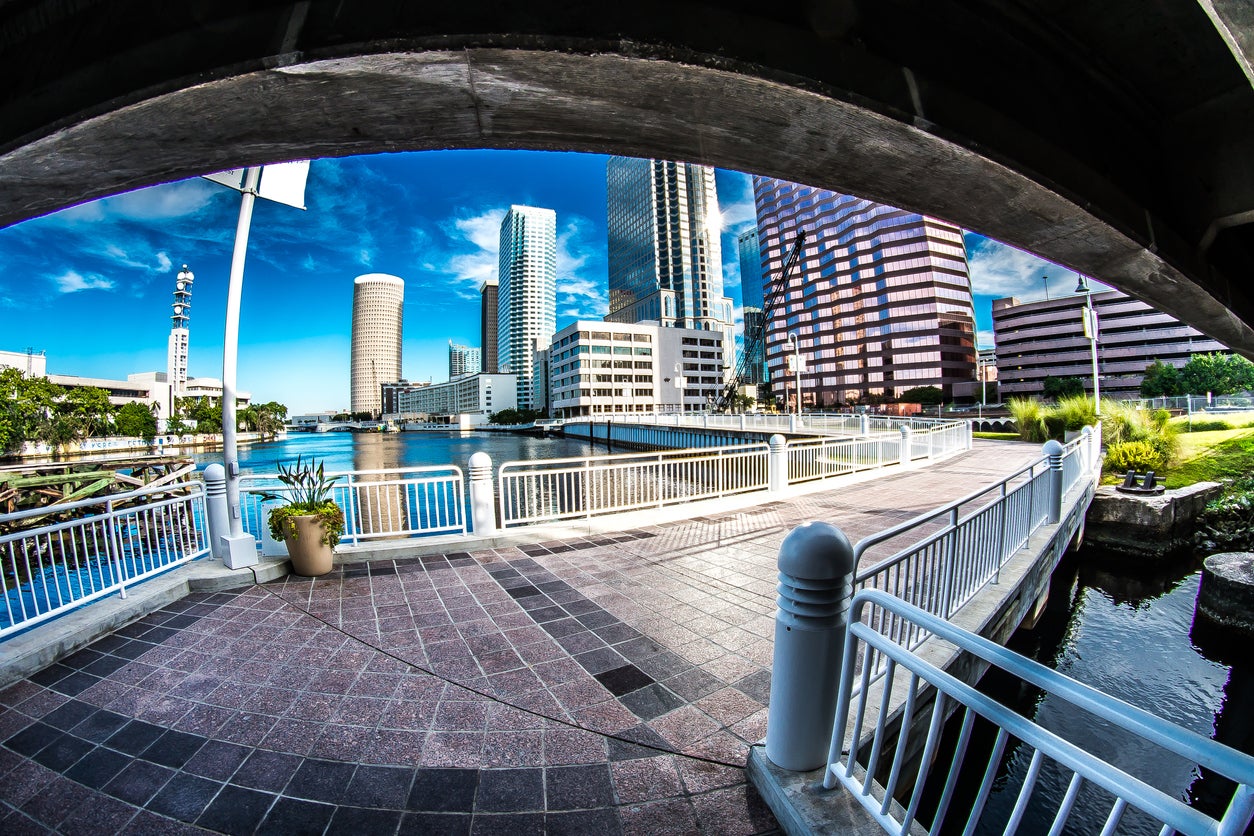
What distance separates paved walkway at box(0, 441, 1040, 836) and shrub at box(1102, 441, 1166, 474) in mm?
14103

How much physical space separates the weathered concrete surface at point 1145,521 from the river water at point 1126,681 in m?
0.46

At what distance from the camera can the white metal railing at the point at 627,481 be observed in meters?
7.35

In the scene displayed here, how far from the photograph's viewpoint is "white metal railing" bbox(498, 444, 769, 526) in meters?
7.35

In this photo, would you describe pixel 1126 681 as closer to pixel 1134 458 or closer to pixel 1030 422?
pixel 1134 458

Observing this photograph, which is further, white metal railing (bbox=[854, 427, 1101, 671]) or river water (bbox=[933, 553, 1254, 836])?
river water (bbox=[933, 553, 1254, 836])

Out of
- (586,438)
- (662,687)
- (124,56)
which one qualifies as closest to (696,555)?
(662,687)

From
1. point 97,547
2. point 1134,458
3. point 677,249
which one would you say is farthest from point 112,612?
point 677,249

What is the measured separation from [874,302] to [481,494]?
94.7 m

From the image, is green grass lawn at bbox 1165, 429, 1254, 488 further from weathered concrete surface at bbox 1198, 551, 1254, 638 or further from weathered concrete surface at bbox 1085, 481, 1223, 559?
weathered concrete surface at bbox 1198, 551, 1254, 638

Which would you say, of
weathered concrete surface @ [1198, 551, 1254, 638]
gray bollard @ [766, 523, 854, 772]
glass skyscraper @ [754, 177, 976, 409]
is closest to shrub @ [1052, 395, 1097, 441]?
weathered concrete surface @ [1198, 551, 1254, 638]

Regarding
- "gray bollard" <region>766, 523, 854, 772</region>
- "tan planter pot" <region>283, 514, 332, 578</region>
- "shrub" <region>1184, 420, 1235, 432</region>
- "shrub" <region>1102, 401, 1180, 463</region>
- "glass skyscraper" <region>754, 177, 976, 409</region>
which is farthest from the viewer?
"glass skyscraper" <region>754, 177, 976, 409</region>

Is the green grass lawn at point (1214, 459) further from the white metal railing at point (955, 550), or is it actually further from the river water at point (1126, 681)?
the white metal railing at point (955, 550)

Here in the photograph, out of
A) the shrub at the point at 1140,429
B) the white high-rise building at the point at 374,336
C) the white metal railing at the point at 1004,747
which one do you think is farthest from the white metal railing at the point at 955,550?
the white high-rise building at the point at 374,336

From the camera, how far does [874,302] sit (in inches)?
3393
